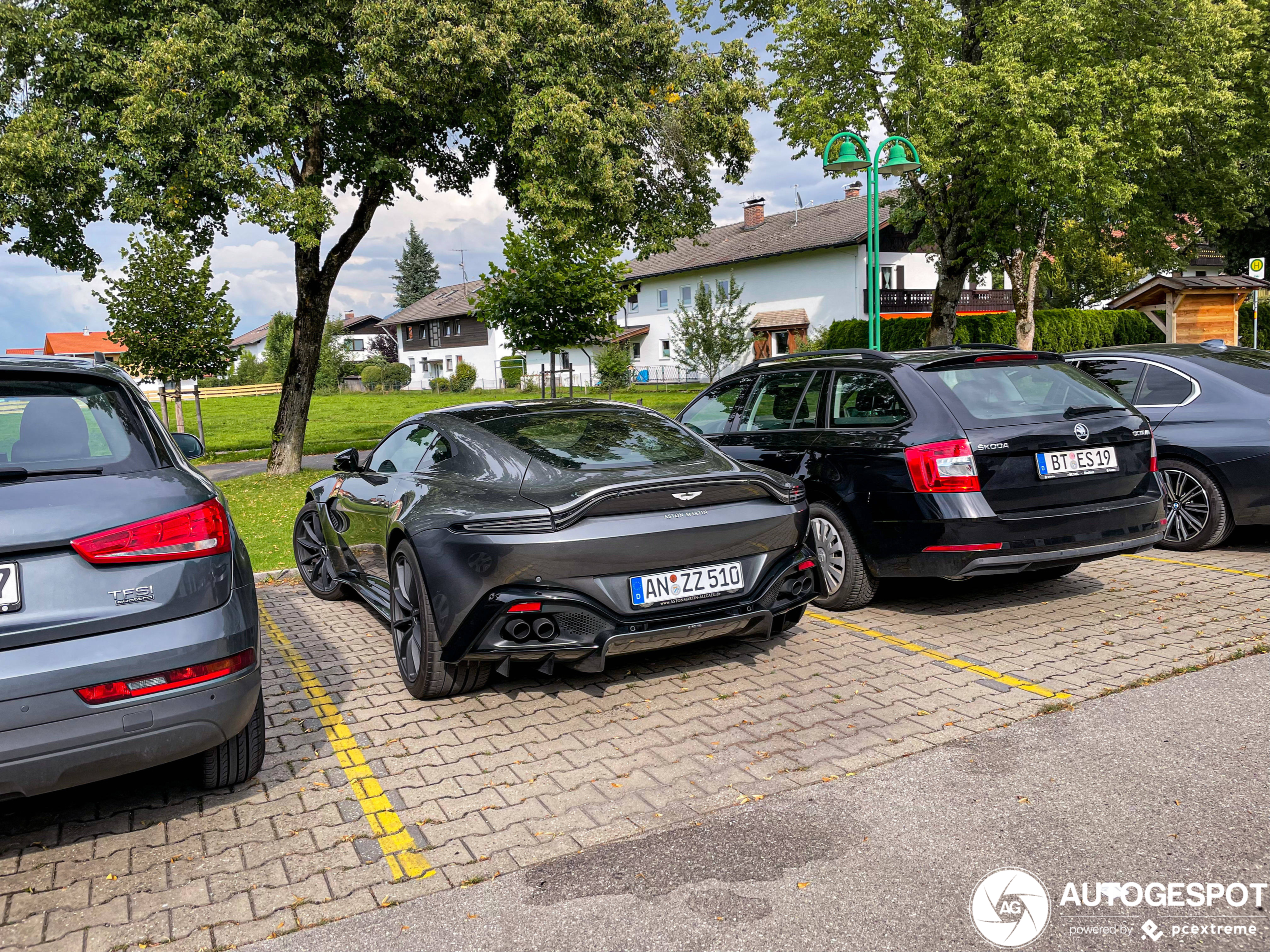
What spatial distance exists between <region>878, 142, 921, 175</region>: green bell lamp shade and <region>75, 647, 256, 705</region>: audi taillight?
10.7m

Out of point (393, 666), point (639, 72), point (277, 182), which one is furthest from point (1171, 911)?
point (639, 72)

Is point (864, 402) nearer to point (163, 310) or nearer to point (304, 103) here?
point (304, 103)

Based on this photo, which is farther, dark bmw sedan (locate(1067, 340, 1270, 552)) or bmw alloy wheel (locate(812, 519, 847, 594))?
dark bmw sedan (locate(1067, 340, 1270, 552))

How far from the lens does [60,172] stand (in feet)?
48.3

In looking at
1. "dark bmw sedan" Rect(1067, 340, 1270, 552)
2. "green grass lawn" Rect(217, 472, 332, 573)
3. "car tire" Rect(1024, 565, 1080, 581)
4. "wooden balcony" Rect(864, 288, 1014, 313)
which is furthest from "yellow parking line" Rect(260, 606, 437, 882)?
"wooden balcony" Rect(864, 288, 1014, 313)

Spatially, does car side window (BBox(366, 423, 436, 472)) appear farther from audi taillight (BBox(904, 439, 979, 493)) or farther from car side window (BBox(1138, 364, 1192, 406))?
car side window (BBox(1138, 364, 1192, 406))

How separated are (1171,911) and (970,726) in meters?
1.48

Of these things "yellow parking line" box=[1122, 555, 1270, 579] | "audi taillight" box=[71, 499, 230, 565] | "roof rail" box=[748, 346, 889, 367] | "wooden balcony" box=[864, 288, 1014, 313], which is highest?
"wooden balcony" box=[864, 288, 1014, 313]

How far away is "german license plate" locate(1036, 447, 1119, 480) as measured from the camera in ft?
18.0

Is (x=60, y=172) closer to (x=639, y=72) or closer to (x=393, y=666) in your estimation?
(x=639, y=72)

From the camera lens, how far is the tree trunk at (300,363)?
57.5 feet

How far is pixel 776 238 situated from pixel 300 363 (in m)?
36.7

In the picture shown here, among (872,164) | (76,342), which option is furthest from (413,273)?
(872,164)

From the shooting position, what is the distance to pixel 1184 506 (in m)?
7.63
